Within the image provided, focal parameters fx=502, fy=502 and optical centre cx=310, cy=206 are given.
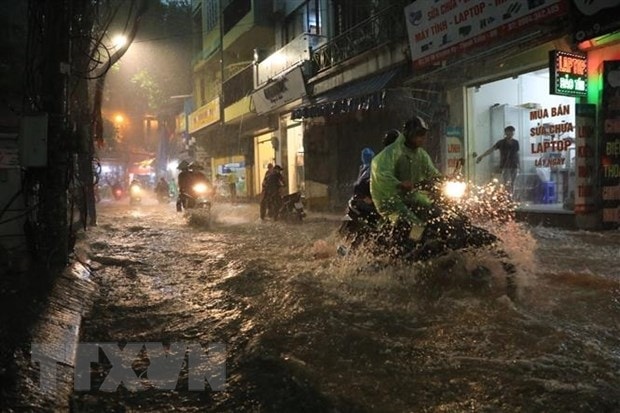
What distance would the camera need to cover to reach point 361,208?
6.57 meters

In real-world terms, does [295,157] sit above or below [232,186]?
above

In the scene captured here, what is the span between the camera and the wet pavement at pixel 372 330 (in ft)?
10.0

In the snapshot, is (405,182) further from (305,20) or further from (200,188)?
(305,20)

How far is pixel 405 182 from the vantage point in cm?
501

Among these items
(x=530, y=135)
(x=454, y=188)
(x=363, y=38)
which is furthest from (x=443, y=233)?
(x=363, y=38)

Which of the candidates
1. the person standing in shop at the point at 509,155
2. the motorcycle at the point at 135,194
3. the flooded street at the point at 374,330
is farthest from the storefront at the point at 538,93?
the motorcycle at the point at 135,194

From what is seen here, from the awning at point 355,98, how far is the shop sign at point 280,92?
193 cm

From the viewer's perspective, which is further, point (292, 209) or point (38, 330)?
point (292, 209)

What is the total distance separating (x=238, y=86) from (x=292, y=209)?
42.1 ft

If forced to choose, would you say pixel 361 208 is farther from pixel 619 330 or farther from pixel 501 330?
pixel 619 330

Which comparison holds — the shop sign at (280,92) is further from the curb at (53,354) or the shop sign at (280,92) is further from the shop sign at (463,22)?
the curb at (53,354)

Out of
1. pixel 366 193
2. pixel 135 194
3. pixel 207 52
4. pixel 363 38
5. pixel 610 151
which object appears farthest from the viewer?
pixel 207 52

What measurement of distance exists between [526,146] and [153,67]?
31.2 metres

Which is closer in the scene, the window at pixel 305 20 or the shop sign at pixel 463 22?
the shop sign at pixel 463 22
